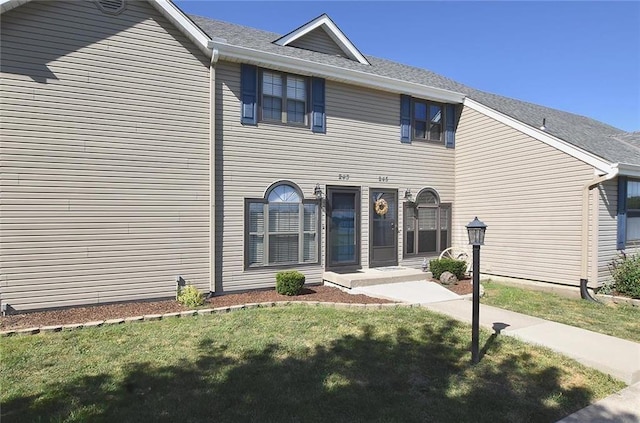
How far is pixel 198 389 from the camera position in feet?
12.6

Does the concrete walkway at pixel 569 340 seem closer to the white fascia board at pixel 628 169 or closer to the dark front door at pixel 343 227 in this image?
the dark front door at pixel 343 227

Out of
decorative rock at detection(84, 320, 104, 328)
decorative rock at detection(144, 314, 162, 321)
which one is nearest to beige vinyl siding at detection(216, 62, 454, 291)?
decorative rock at detection(144, 314, 162, 321)

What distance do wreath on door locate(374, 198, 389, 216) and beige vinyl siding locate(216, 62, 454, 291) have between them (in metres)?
0.35

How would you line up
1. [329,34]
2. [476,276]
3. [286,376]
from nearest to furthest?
1. [286,376]
2. [476,276]
3. [329,34]

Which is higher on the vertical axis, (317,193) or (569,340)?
(317,193)

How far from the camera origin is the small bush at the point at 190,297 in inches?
279

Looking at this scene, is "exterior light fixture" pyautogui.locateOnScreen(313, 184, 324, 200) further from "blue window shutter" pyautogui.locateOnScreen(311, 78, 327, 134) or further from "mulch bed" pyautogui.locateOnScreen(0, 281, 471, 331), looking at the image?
"mulch bed" pyautogui.locateOnScreen(0, 281, 471, 331)

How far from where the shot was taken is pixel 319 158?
932 centimetres

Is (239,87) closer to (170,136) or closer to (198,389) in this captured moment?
(170,136)

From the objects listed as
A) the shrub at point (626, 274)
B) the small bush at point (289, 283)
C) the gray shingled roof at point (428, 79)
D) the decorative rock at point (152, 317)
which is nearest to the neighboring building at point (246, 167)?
the gray shingled roof at point (428, 79)

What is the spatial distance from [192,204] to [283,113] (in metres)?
3.01

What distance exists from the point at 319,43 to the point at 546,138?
641 cm

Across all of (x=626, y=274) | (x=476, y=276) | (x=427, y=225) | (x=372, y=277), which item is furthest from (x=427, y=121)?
(x=476, y=276)

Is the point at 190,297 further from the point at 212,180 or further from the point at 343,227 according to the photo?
the point at 343,227
